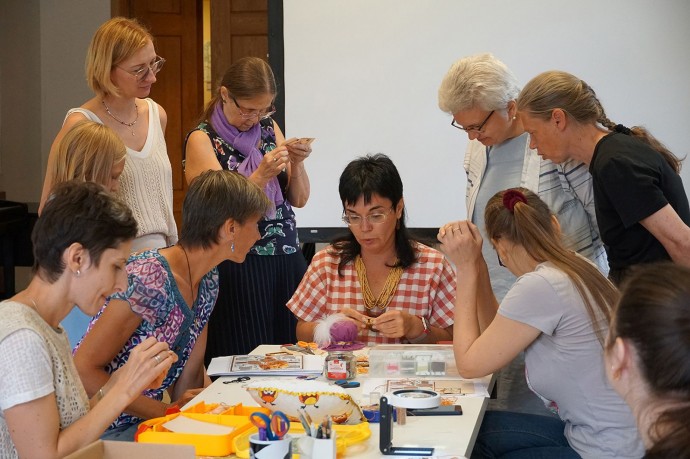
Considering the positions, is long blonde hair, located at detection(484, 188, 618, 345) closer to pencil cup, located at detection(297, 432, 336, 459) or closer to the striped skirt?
pencil cup, located at detection(297, 432, 336, 459)

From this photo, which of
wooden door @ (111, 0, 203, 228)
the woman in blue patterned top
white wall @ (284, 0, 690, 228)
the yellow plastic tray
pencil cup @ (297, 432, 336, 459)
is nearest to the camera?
pencil cup @ (297, 432, 336, 459)

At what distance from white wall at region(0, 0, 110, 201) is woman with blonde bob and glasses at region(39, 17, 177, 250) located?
4.52 meters

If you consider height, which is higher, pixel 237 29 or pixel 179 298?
pixel 237 29

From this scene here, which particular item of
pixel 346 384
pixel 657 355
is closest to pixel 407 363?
pixel 346 384

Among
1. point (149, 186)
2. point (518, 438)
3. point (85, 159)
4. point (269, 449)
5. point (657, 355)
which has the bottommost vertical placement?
point (518, 438)

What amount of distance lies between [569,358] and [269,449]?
0.94 m

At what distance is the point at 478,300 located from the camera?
282 cm

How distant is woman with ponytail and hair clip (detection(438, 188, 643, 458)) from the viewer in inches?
85.0

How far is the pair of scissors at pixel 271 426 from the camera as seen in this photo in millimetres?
1598

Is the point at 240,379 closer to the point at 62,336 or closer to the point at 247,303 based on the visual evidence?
the point at 62,336

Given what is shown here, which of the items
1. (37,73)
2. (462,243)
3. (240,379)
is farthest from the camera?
(37,73)

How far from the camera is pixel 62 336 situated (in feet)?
6.38

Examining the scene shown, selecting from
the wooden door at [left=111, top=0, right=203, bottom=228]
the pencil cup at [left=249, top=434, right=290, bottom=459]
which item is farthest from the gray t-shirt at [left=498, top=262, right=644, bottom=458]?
the wooden door at [left=111, top=0, right=203, bottom=228]

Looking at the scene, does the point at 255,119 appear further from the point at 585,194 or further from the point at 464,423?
the point at 464,423
